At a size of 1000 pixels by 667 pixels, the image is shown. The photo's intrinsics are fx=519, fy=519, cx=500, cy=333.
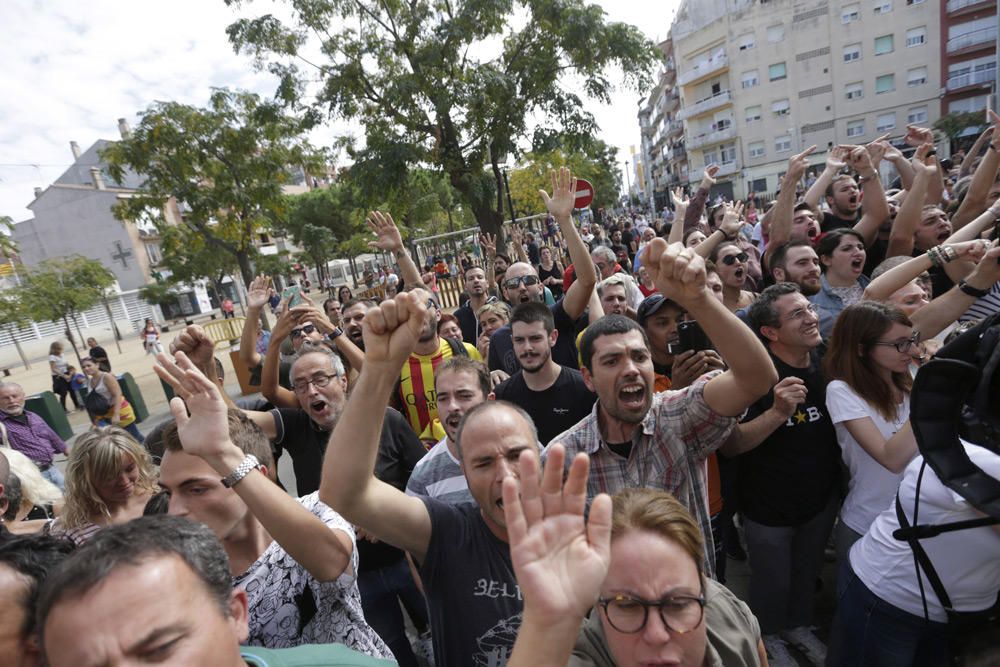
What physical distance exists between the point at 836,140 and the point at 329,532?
4942 centimetres

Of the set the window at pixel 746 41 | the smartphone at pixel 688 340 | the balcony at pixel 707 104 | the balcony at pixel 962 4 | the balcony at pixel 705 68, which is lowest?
the smartphone at pixel 688 340

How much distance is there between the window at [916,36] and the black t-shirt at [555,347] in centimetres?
4840

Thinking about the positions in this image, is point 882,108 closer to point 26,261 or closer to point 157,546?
point 157,546

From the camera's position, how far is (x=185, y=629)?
3.68ft

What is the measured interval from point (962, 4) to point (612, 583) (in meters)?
51.4

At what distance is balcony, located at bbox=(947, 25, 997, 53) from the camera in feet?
114

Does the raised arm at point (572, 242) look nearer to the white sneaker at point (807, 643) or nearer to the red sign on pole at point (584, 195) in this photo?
the white sneaker at point (807, 643)

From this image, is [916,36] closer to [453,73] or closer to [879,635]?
[453,73]

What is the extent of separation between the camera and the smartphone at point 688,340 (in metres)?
3.15

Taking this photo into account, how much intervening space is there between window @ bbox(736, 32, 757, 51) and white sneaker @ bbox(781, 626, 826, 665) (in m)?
48.8

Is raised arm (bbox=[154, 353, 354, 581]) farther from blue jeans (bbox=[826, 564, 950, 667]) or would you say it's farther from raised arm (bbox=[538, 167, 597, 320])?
raised arm (bbox=[538, 167, 597, 320])

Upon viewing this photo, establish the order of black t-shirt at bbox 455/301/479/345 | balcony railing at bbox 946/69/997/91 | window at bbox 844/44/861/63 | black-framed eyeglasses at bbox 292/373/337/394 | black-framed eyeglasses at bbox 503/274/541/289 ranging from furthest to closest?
window at bbox 844/44/861/63
balcony railing at bbox 946/69/997/91
black t-shirt at bbox 455/301/479/345
black-framed eyeglasses at bbox 503/274/541/289
black-framed eyeglasses at bbox 292/373/337/394

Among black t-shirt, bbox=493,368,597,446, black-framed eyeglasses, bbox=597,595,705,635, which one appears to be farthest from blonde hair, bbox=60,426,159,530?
black-framed eyeglasses, bbox=597,595,705,635

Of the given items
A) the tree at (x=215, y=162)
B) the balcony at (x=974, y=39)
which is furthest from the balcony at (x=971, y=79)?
the tree at (x=215, y=162)
